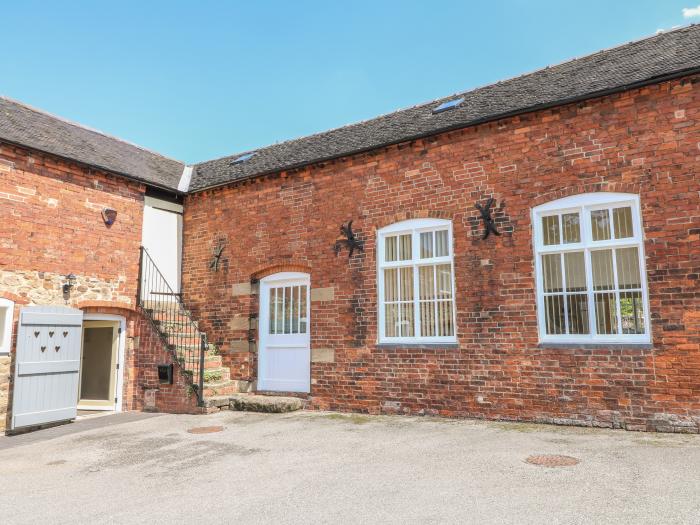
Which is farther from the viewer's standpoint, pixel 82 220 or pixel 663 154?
pixel 82 220

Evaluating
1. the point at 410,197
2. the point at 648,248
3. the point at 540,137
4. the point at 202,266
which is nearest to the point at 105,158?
the point at 202,266

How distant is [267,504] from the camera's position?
4.52 m

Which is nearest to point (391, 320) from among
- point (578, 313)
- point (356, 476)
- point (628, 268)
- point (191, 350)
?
point (578, 313)

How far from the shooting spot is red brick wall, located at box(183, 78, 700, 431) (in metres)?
6.89

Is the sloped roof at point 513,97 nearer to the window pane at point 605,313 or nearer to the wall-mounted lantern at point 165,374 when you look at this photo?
the window pane at point 605,313

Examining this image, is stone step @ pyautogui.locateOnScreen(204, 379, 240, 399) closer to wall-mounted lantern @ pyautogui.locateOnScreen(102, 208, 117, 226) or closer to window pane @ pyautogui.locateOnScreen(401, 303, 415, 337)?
window pane @ pyautogui.locateOnScreen(401, 303, 415, 337)

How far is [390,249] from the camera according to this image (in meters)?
9.21

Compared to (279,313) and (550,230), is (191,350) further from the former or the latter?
(550,230)

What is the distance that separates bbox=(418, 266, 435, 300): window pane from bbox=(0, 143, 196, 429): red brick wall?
15.5ft

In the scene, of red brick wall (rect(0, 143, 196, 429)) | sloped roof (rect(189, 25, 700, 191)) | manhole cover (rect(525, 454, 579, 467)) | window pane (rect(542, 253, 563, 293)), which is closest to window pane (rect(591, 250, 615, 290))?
window pane (rect(542, 253, 563, 293))

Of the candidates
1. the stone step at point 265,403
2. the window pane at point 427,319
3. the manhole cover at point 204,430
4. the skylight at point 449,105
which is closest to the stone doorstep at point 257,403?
the stone step at point 265,403

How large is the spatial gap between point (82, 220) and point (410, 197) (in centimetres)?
632

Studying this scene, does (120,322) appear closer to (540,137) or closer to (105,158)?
(105,158)

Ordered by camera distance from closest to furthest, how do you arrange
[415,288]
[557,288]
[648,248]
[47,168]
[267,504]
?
[267,504] < [648,248] < [557,288] < [415,288] < [47,168]
